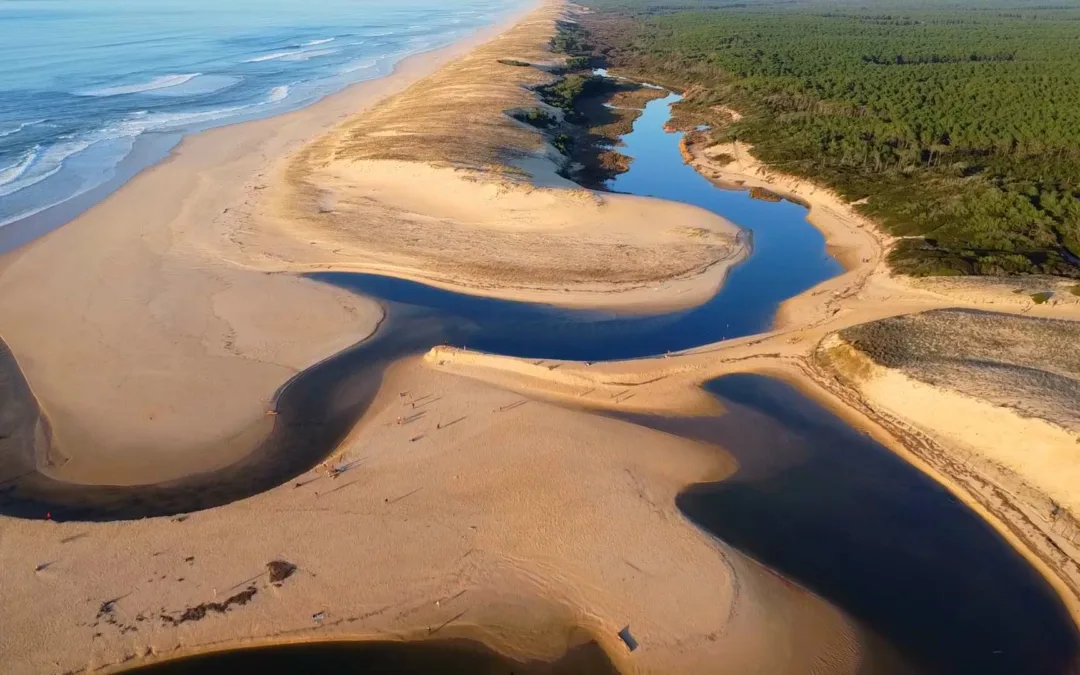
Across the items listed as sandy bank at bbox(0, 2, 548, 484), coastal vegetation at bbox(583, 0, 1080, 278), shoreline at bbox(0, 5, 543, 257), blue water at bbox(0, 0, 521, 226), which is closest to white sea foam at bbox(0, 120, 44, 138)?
blue water at bbox(0, 0, 521, 226)

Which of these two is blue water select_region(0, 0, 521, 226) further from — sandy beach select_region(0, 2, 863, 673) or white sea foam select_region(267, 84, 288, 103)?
sandy beach select_region(0, 2, 863, 673)

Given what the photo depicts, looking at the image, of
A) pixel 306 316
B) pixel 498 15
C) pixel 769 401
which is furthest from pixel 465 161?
pixel 498 15

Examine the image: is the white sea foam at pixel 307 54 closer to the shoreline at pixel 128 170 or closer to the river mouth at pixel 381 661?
the shoreline at pixel 128 170

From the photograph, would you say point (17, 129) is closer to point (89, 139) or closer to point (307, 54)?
point (89, 139)

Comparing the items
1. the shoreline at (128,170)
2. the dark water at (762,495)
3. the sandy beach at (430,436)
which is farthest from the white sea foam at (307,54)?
the dark water at (762,495)

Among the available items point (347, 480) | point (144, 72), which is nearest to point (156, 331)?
point (347, 480)
